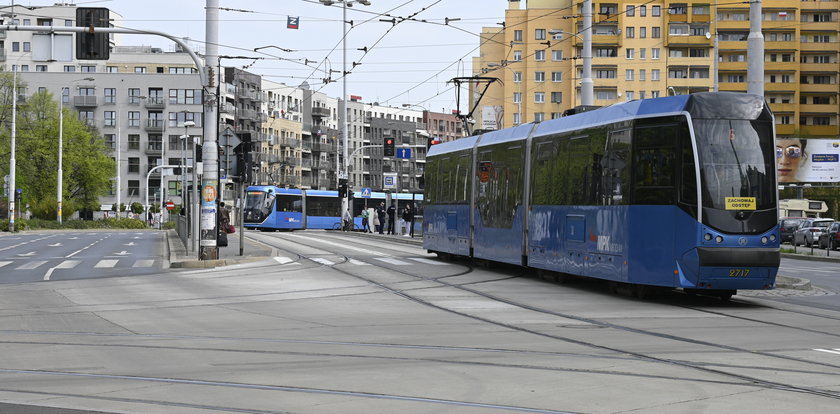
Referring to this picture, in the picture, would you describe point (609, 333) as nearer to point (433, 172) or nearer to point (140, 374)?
point (140, 374)

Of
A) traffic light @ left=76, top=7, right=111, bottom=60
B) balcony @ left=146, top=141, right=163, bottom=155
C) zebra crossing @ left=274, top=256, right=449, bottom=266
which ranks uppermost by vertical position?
balcony @ left=146, top=141, right=163, bottom=155

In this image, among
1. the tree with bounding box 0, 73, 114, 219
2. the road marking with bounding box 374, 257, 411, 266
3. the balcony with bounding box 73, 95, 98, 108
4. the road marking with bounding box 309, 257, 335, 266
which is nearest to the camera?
the road marking with bounding box 374, 257, 411, 266

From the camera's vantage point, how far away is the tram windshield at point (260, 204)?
270ft

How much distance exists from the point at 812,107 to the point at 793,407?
132m

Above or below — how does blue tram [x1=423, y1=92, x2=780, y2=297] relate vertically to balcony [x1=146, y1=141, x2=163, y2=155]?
below

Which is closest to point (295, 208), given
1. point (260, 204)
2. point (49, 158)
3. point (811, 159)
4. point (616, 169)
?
point (260, 204)

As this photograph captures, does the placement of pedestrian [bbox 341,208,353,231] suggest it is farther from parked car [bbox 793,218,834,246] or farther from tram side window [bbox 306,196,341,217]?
parked car [bbox 793,218,834,246]

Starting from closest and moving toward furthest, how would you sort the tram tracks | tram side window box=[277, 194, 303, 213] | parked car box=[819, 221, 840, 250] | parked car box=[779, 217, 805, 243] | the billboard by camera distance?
the tram tracks < parked car box=[819, 221, 840, 250] < parked car box=[779, 217, 805, 243] < the billboard < tram side window box=[277, 194, 303, 213]

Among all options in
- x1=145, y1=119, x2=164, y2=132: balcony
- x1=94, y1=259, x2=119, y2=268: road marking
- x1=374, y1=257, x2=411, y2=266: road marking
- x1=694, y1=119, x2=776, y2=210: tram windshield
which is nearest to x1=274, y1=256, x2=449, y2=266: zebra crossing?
x1=374, y1=257, x2=411, y2=266: road marking

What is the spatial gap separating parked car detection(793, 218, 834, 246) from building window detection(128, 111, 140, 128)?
88.3 metres

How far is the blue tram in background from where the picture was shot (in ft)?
271

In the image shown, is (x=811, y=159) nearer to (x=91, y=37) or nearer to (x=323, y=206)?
(x=323, y=206)

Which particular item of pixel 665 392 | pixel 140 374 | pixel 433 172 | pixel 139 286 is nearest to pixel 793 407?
pixel 665 392

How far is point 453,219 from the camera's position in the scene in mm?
30984
